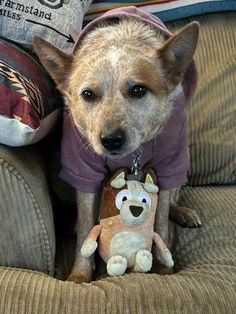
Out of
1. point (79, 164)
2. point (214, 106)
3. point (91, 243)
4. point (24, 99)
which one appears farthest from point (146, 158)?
Result: point (214, 106)

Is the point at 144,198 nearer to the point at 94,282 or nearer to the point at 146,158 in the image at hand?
the point at 146,158

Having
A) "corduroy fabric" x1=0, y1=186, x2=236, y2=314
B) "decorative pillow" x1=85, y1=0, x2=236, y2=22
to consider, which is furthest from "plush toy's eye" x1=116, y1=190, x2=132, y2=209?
"decorative pillow" x1=85, y1=0, x2=236, y2=22

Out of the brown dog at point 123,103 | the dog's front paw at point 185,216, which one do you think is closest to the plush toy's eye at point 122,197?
the brown dog at point 123,103

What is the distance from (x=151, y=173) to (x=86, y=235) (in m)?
0.27

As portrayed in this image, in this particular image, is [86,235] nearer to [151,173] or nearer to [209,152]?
[151,173]

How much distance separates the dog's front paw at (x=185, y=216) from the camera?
156 cm

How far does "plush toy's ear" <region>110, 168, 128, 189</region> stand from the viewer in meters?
1.38

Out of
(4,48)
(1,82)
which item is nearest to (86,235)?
(1,82)

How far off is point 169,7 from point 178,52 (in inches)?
24.6

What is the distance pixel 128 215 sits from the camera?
4.30 ft

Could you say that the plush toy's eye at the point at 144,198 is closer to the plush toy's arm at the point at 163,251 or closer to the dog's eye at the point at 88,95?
the plush toy's arm at the point at 163,251

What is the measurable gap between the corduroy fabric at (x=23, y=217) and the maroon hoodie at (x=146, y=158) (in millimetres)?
164

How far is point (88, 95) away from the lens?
4.50 ft

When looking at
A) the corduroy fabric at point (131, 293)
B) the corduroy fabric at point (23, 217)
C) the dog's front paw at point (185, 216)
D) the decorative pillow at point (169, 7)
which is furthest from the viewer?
the decorative pillow at point (169, 7)
